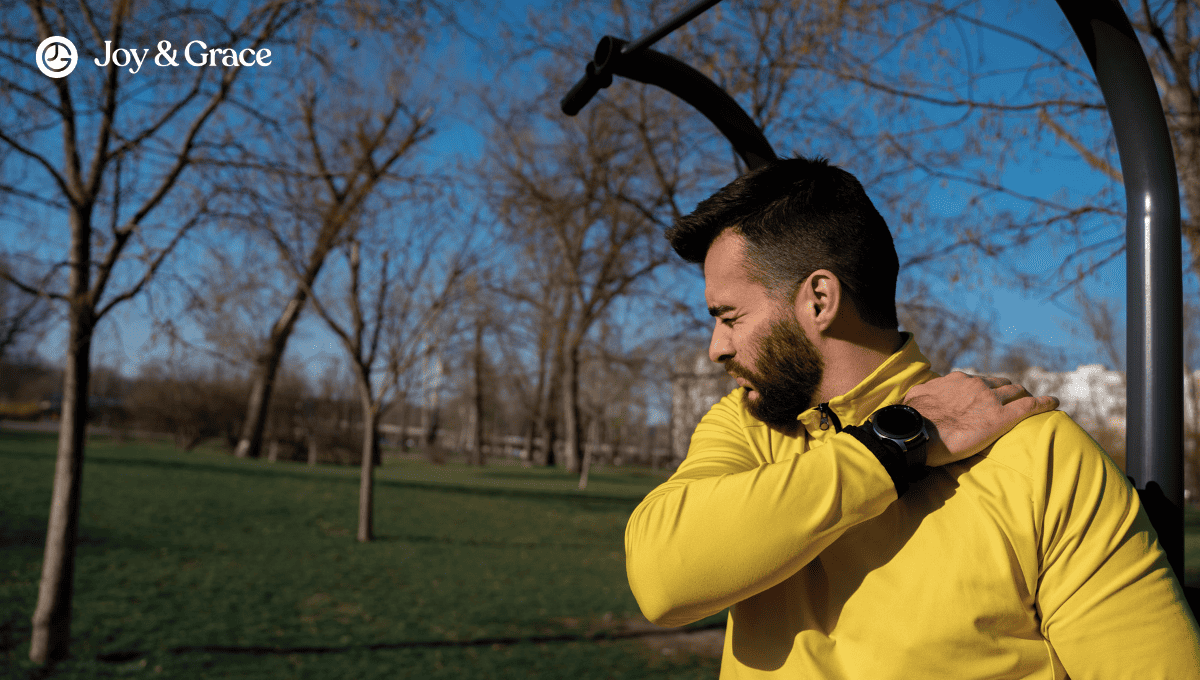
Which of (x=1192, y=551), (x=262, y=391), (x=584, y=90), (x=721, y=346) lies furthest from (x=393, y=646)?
(x=262, y=391)

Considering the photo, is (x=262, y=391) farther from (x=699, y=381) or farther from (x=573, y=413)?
(x=699, y=381)

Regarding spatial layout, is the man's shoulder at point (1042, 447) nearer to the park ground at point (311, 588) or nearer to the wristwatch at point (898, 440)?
the wristwatch at point (898, 440)

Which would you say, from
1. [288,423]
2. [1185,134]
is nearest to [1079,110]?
[1185,134]

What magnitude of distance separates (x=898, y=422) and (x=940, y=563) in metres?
0.26

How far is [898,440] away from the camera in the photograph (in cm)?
126

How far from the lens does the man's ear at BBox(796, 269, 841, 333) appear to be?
1.53 metres

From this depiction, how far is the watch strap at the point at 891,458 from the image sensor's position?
1.24 m

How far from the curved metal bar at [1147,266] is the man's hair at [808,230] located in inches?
20.5

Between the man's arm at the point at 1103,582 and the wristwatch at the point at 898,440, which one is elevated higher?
the wristwatch at the point at 898,440

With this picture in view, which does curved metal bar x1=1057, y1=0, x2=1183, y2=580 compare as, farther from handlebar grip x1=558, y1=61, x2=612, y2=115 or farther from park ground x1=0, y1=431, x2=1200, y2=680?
park ground x1=0, y1=431, x2=1200, y2=680

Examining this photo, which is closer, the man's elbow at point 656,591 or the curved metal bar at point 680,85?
the man's elbow at point 656,591

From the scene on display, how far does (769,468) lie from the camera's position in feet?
A: 4.06

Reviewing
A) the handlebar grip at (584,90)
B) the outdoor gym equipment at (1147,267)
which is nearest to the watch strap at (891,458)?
the outdoor gym equipment at (1147,267)

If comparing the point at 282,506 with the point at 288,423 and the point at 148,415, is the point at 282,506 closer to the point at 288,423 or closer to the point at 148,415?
the point at 288,423
